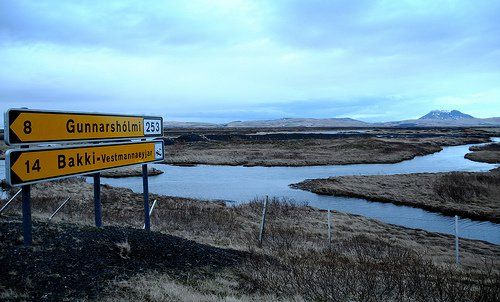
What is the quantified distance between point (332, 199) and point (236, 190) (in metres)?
6.82

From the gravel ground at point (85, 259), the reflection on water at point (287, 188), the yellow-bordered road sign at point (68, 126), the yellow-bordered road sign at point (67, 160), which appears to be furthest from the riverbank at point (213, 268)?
the reflection on water at point (287, 188)

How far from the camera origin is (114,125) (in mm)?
8742

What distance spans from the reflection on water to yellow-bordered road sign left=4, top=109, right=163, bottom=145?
15.0m

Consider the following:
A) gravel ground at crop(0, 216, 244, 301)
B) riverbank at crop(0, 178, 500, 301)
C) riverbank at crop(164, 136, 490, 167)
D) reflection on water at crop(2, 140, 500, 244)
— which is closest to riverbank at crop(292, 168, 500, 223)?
reflection on water at crop(2, 140, 500, 244)

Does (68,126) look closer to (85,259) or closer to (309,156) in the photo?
(85,259)

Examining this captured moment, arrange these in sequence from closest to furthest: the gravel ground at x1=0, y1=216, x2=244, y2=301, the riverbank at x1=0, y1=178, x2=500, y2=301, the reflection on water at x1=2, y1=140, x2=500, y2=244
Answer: the gravel ground at x1=0, y1=216, x2=244, y2=301 < the riverbank at x1=0, y1=178, x2=500, y2=301 < the reflection on water at x1=2, y1=140, x2=500, y2=244

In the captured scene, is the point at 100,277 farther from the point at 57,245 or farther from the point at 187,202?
the point at 187,202

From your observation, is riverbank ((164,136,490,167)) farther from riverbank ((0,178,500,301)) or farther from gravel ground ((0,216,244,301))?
gravel ground ((0,216,244,301))

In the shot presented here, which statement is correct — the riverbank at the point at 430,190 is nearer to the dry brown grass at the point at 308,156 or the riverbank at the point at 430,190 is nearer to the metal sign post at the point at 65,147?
the dry brown grass at the point at 308,156

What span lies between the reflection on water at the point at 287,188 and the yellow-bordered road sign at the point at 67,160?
14900 mm

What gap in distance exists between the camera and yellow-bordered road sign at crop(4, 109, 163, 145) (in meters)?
6.13

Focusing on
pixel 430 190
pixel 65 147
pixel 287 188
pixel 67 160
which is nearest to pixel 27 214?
pixel 67 160

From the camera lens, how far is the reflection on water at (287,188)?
20.4 m

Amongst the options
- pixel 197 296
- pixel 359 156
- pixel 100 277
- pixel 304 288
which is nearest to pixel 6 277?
pixel 100 277
